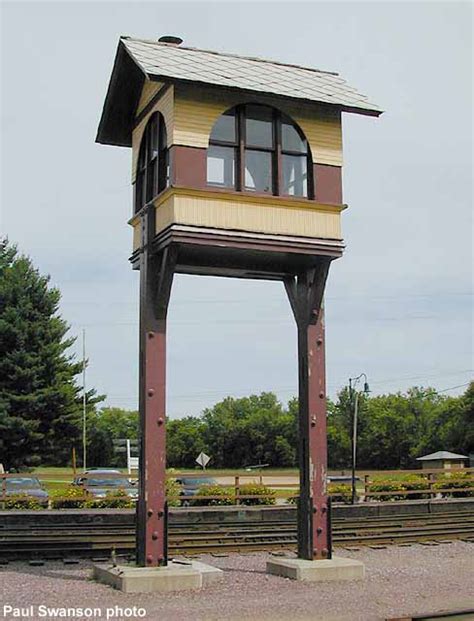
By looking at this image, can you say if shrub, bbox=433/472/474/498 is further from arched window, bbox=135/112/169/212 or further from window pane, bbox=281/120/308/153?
arched window, bbox=135/112/169/212

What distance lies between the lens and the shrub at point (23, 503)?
2319 cm

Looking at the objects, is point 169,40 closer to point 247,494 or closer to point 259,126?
point 259,126

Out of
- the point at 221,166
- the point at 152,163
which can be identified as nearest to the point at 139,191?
the point at 152,163

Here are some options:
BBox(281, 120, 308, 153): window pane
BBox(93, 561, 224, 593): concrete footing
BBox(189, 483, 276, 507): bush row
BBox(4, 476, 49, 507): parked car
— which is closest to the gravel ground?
BBox(93, 561, 224, 593): concrete footing

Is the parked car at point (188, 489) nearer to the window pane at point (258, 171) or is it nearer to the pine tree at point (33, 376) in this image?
the window pane at point (258, 171)

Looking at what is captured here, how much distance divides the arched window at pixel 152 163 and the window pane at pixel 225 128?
2.98 ft

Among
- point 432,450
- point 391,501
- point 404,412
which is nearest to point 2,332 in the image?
point 391,501

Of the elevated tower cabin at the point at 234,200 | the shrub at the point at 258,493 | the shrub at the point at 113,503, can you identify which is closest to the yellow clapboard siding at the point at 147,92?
the elevated tower cabin at the point at 234,200

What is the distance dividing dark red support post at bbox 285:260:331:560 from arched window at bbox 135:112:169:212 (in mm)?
3125

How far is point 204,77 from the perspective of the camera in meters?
13.4

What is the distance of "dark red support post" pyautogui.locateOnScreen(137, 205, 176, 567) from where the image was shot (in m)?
12.9

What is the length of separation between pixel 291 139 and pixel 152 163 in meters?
2.51

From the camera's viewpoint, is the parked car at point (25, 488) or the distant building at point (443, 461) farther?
the distant building at point (443, 461)

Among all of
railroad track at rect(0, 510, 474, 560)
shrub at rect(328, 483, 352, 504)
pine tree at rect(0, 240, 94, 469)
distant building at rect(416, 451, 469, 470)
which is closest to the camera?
railroad track at rect(0, 510, 474, 560)
